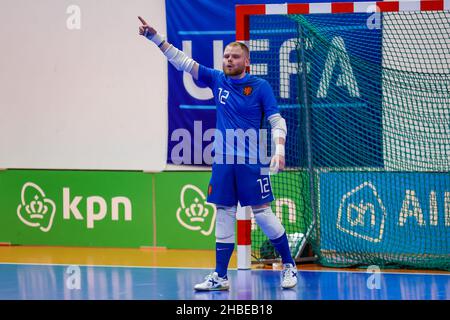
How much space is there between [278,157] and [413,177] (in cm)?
266

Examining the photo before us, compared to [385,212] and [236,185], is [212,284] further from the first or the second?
[385,212]

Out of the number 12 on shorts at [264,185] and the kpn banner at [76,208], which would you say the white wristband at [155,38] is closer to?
the number 12 on shorts at [264,185]

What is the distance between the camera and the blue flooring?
832 centimetres

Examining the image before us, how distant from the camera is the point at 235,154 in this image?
8.55 m

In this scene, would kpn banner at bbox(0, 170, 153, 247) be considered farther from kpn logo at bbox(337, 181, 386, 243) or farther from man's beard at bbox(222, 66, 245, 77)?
man's beard at bbox(222, 66, 245, 77)

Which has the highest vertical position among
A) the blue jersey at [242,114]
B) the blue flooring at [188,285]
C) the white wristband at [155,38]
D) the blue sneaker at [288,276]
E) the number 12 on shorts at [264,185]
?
the white wristband at [155,38]

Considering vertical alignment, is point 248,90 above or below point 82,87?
below

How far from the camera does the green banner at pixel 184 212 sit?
11383 millimetres

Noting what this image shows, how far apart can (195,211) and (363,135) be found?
231 cm

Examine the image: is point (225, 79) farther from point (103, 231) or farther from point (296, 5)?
point (103, 231)

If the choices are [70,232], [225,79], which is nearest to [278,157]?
[225,79]

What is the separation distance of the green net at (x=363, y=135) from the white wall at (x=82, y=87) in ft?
6.04

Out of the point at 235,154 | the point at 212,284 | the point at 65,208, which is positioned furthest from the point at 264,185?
the point at 65,208

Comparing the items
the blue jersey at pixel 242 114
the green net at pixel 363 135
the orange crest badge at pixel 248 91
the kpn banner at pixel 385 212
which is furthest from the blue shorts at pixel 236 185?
the kpn banner at pixel 385 212
